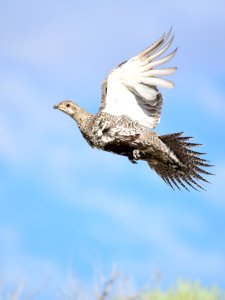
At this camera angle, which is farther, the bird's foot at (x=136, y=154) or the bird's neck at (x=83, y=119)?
the bird's neck at (x=83, y=119)

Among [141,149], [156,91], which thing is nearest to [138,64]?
[156,91]

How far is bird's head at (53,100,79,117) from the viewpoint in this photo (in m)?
14.4

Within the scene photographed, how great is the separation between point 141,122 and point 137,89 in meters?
0.56

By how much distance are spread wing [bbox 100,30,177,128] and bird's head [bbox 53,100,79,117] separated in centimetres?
62

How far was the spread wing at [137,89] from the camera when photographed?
1375 cm

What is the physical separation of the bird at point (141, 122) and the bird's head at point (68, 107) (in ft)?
0.08

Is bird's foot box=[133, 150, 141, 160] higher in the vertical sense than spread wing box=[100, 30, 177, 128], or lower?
lower

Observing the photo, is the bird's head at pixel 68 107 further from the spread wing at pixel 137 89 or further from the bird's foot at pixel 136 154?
the bird's foot at pixel 136 154

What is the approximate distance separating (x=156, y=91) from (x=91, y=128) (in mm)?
1253

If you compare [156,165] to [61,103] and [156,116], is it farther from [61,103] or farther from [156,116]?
[61,103]

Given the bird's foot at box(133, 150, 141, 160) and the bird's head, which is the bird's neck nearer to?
the bird's head

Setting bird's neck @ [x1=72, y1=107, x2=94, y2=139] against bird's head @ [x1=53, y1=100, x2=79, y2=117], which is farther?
bird's head @ [x1=53, y1=100, x2=79, y2=117]

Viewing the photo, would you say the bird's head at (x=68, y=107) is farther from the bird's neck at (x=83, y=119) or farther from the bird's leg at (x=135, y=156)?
the bird's leg at (x=135, y=156)

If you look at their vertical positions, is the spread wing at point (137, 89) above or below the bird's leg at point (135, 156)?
above
